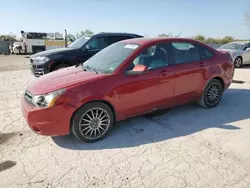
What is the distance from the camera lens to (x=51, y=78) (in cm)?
394

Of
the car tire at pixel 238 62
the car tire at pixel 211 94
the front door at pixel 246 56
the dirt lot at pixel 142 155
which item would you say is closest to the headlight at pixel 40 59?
the dirt lot at pixel 142 155

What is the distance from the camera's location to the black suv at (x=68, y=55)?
699cm

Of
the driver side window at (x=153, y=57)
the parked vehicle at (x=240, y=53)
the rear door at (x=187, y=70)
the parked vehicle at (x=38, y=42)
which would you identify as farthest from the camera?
the parked vehicle at (x=38, y=42)

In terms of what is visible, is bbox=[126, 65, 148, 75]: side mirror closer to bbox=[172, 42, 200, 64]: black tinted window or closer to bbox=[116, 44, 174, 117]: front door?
bbox=[116, 44, 174, 117]: front door

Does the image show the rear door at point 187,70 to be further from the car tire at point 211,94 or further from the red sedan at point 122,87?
the car tire at point 211,94

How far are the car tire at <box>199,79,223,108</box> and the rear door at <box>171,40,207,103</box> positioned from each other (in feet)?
0.79

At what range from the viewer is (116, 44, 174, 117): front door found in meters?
3.78

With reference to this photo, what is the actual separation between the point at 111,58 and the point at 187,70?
4.97 ft

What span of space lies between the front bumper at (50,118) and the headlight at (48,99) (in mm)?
61

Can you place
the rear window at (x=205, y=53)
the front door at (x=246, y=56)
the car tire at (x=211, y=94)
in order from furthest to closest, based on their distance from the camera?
the front door at (x=246, y=56)
the car tire at (x=211, y=94)
the rear window at (x=205, y=53)

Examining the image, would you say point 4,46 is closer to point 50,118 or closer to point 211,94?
point 50,118

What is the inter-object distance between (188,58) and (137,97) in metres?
1.50

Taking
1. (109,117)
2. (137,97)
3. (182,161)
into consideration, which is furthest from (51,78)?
(182,161)

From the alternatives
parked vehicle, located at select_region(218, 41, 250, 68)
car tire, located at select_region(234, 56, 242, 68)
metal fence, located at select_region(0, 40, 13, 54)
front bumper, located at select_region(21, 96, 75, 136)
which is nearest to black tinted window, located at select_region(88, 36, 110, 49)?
front bumper, located at select_region(21, 96, 75, 136)
